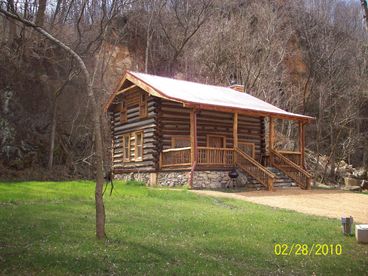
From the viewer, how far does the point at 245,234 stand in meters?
11.2

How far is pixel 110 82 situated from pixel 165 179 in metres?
22.7

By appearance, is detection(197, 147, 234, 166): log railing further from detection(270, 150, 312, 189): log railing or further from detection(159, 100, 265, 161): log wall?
detection(270, 150, 312, 189): log railing

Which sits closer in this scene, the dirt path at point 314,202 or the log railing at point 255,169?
the dirt path at point 314,202

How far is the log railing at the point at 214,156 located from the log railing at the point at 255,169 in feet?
1.51

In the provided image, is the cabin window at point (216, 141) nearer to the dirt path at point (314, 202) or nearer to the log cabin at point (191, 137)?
the log cabin at point (191, 137)

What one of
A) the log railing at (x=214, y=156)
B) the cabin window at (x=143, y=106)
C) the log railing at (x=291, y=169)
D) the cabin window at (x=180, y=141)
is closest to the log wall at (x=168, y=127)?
the cabin window at (x=180, y=141)

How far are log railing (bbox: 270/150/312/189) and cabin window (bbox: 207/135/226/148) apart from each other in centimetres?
307

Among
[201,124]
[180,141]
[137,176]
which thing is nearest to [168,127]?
[180,141]

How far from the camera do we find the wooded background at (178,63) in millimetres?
35188

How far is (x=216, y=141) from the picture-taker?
27875mm

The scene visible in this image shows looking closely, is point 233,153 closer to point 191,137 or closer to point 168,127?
point 191,137

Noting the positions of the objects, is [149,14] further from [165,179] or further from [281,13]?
[165,179]

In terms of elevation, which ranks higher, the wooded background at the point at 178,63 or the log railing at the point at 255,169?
the wooded background at the point at 178,63

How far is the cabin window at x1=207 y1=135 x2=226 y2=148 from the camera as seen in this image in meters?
27.4
